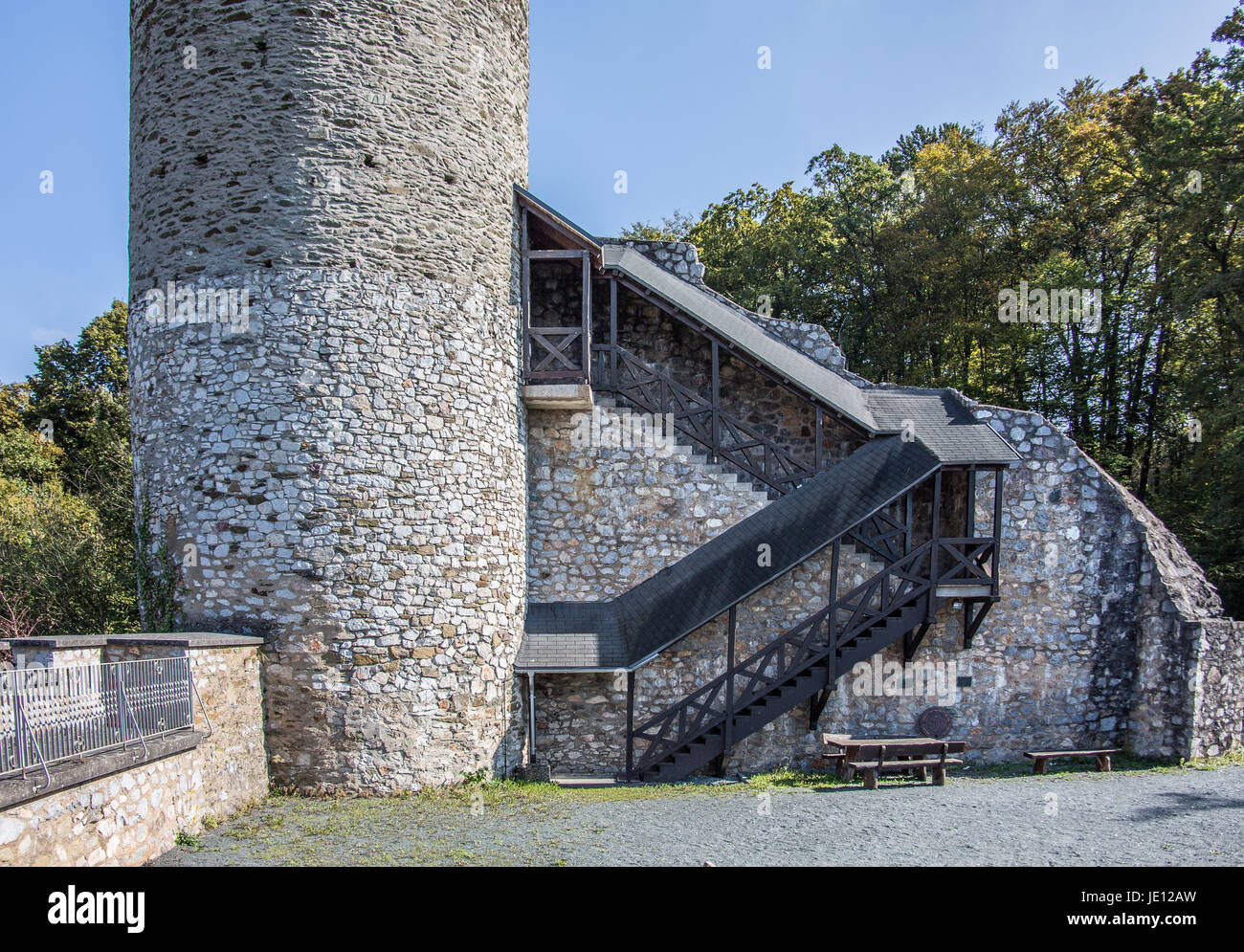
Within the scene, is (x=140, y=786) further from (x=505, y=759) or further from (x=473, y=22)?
(x=473, y=22)

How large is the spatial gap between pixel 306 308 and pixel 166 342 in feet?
7.06

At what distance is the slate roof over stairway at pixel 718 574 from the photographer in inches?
511

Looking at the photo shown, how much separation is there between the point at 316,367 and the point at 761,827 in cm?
810

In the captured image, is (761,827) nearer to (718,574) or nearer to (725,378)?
(718,574)

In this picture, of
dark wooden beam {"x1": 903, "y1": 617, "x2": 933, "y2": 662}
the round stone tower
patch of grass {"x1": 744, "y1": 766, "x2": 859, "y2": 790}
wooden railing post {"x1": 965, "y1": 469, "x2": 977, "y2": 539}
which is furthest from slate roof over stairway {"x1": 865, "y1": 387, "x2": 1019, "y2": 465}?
the round stone tower

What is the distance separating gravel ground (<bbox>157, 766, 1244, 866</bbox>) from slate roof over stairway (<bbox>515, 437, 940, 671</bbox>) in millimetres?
2147

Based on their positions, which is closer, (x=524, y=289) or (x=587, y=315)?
(x=524, y=289)

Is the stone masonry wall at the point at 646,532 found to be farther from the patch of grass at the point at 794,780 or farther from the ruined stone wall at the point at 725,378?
the ruined stone wall at the point at 725,378

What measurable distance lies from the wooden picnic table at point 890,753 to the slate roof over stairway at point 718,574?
9.23 ft

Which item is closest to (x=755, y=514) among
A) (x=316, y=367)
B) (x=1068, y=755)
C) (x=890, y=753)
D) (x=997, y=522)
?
(x=997, y=522)

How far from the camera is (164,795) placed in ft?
27.9

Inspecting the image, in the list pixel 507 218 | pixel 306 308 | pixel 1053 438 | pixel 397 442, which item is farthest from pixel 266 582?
pixel 1053 438

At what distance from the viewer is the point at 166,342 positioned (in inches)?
450

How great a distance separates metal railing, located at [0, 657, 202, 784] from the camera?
6750mm
